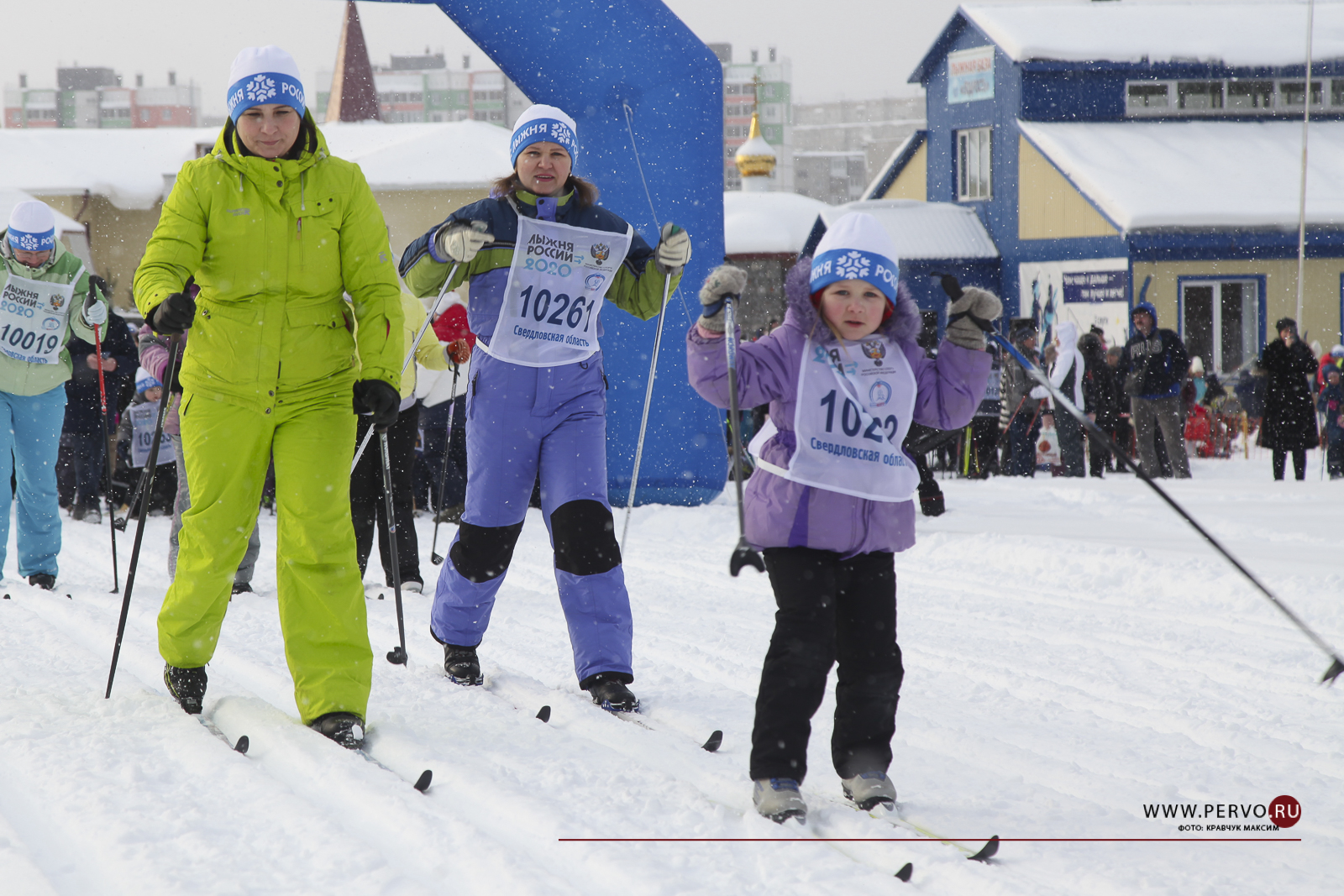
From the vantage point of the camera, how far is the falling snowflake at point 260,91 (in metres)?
3.59

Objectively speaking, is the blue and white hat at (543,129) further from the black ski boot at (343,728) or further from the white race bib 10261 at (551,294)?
the black ski boot at (343,728)

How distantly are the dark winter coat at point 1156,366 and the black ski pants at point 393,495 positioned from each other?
8.04m

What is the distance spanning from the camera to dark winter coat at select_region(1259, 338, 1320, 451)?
12.2m

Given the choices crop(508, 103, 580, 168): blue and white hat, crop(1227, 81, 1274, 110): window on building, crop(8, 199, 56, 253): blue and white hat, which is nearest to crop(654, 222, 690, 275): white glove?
crop(508, 103, 580, 168): blue and white hat

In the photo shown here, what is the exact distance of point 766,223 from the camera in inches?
1358

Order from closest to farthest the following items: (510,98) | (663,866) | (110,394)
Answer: (663,866) < (110,394) < (510,98)

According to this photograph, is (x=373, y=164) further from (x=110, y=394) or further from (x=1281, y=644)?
(x=1281, y=644)

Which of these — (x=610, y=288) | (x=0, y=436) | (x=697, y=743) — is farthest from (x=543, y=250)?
(x=0, y=436)

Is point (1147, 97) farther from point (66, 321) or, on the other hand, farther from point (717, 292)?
point (717, 292)

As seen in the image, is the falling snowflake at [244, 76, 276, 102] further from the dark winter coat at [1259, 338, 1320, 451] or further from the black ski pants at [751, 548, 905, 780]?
the dark winter coat at [1259, 338, 1320, 451]

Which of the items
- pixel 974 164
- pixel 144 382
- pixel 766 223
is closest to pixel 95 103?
pixel 766 223

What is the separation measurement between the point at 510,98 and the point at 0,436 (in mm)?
106138

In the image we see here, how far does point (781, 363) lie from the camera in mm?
3184

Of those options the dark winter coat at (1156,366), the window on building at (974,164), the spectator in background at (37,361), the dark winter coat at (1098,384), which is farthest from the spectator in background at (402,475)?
the window on building at (974,164)
